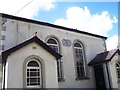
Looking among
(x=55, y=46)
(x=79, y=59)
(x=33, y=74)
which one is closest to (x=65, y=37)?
(x=55, y=46)

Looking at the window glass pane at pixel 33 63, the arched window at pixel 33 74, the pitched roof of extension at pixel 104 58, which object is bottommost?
the arched window at pixel 33 74

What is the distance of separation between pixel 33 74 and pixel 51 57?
5.77 feet

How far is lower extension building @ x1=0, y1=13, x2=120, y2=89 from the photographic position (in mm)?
10641

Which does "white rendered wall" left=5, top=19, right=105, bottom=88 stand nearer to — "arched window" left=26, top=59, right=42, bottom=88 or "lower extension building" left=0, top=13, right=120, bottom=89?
"lower extension building" left=0, top=13, right=120, bottom=89

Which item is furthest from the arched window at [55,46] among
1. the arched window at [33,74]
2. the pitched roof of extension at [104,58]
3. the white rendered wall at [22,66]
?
the pitched roof of extension at [104,58]

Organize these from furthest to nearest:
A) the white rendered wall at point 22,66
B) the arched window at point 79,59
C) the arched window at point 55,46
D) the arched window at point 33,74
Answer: the arched window at point 79,59, the arched window at point 55,46, the arched window at point 33,74, the white rendered wall at point 22,66

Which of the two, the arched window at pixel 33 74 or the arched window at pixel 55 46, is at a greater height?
the arched window at pixel 55 46

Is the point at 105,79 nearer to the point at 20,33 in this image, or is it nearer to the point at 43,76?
the point at 43,76

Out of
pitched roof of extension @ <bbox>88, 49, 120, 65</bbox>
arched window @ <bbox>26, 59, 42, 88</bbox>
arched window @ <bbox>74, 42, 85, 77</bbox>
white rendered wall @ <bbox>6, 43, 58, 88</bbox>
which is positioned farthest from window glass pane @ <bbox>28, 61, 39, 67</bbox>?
pitched roof of extension @ <bbox>88, 49, 120, 65</bbox>

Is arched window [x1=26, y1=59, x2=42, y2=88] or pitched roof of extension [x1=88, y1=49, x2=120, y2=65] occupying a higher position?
pitched roof of extension [x1=88, y1=49, x2=120, y2=65]

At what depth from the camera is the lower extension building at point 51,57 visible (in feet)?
34.9

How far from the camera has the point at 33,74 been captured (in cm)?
1121

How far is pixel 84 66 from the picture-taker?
1662 cm

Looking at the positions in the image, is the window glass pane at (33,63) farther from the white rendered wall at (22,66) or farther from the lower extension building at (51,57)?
the white rendered wall at (22,66)
